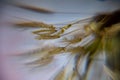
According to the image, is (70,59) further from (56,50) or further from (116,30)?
(116,30)

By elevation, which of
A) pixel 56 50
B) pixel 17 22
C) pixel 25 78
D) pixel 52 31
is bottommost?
pixel 25 78

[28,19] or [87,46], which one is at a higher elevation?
[28,19]

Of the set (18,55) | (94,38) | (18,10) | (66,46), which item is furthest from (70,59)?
(18,10)
